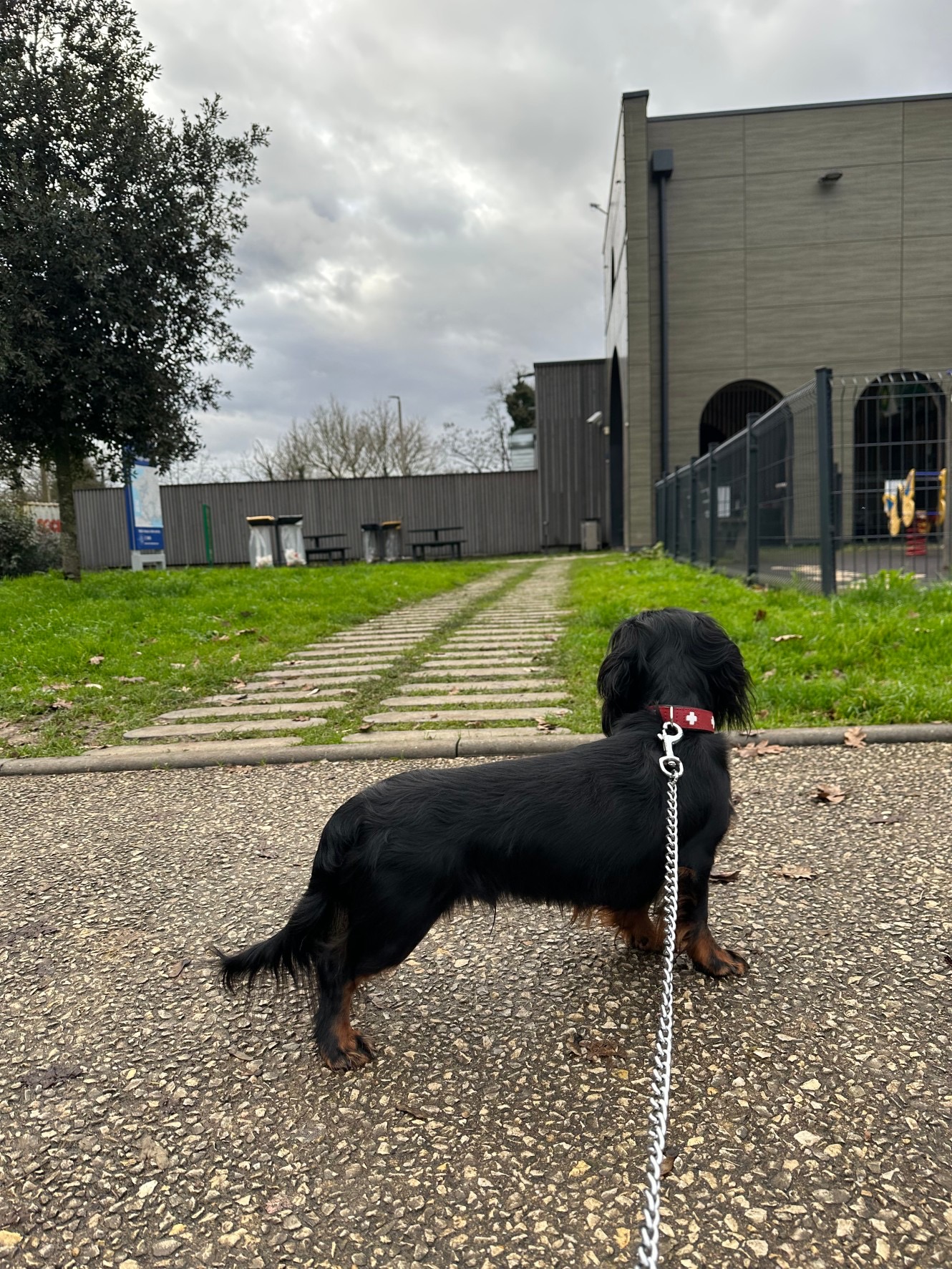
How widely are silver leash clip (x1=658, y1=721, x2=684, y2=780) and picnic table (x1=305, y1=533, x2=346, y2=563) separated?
1902 cm

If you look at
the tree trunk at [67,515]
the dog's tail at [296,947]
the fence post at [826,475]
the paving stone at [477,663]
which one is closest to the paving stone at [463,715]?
the paving stone at [477,663]

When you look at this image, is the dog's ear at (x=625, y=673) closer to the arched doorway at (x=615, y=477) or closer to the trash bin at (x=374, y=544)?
the trash bin at (x=374, y=544)

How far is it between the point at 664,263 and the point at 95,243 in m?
12.3

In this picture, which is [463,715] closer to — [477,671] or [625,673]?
[477,671]

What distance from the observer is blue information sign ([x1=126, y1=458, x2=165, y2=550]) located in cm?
1467

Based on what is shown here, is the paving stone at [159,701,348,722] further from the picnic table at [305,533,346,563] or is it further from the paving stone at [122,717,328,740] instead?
the picnic table at [305,533,346,563]

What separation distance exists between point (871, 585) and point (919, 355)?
1374cm

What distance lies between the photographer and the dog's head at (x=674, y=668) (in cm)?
207

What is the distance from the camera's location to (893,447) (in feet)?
25.5

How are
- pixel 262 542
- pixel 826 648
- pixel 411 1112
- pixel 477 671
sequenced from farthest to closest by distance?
pixel 262 542 → pixel 477 671 → pixel 826 648 → pixel 411 1112

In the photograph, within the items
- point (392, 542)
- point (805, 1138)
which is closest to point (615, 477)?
point (392, 542)

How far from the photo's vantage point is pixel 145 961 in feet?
7.28

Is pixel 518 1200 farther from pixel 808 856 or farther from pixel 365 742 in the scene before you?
pixel 365 742

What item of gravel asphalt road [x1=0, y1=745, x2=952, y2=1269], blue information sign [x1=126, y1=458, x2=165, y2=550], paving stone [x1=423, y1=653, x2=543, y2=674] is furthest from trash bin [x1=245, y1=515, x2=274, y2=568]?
gravel asphalt road [x1=0, y1=745, x2=952, y2=1269]
